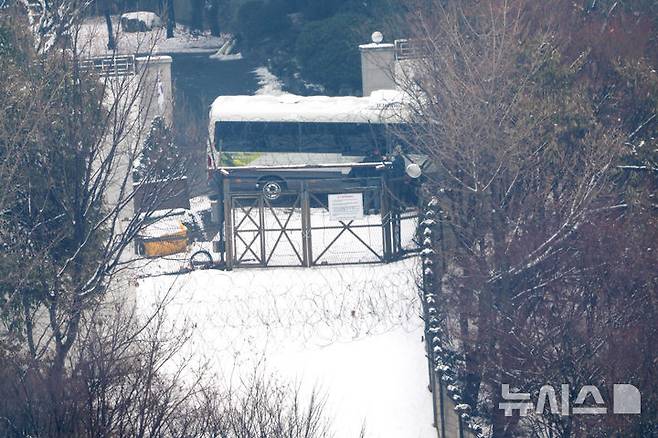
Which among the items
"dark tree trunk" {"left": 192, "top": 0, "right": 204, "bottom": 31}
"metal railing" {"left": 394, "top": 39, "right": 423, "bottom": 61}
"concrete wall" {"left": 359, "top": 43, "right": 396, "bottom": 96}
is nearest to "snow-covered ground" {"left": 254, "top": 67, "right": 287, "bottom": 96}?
"dark tree trunk" {"left": 192, "top": 0, "right": 204, "bottom": 31}

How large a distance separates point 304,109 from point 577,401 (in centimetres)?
1568

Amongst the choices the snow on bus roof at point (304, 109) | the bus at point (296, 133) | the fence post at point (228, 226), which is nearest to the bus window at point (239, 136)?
the bus at point (296, 133)

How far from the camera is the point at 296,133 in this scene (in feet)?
89.4

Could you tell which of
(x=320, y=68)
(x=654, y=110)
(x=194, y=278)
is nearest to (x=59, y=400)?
(x=194, y=278)

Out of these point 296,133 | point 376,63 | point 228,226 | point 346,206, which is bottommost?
point 228,226

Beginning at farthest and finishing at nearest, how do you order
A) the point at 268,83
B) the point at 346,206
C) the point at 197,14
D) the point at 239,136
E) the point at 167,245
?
the point at 197,14 < the point at 268,83 < the point at 239,136 < the point at 167,245 < the point at 346,206

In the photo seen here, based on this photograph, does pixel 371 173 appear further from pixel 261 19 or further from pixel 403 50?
pixel 261 19

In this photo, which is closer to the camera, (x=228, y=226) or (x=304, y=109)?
(x=228, y=226)

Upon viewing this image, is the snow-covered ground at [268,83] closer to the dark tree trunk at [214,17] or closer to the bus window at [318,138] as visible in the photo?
the dark tree trunk at [214,17]

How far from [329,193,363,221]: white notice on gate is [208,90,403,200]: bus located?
568 centimetres

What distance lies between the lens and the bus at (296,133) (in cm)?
2675

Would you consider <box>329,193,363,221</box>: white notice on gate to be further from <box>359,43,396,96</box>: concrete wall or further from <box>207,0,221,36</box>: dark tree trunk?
<box>207,0,221,36</box>: dark tree trunk

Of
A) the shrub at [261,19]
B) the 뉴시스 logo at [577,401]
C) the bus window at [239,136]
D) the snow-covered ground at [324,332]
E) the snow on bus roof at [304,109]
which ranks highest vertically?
the shrub at [261,19]

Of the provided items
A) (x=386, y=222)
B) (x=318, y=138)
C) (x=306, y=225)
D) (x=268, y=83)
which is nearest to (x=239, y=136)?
(x=318, y=138)
